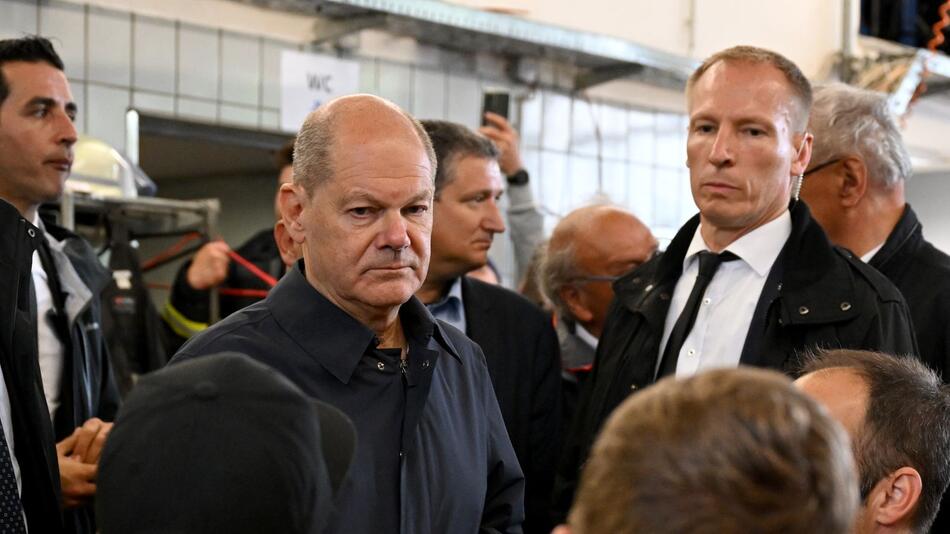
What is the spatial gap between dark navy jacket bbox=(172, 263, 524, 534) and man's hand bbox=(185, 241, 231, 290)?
237 cm

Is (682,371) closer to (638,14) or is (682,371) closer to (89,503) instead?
(89,503)

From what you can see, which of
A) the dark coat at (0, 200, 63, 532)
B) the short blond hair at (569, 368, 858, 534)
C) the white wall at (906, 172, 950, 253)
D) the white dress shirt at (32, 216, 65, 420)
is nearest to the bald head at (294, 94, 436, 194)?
the dark coat at (0, 200, 63, 532)

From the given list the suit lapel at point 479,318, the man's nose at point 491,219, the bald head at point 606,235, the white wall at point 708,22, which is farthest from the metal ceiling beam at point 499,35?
the suit lapel at point 479,318

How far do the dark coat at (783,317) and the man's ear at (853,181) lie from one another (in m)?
0.44

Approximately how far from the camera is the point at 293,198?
1.91 meters

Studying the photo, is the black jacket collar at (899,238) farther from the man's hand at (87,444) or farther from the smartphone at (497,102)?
the smartphone at (497,102)

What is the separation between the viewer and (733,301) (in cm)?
245

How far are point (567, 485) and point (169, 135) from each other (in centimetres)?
332

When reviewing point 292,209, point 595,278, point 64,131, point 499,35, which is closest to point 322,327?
point 292,209

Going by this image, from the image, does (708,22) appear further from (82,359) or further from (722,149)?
(82,359)

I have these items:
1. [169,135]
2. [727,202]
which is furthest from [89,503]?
[169,135]

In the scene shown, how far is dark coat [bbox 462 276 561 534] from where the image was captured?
9.30 feet

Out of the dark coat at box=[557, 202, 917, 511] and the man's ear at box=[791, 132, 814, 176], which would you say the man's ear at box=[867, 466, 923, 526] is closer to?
the dark coat at box=[557, 202, 917, 511]

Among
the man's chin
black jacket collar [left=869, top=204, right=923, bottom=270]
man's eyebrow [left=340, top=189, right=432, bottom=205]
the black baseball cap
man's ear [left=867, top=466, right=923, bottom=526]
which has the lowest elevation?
man's ear [left=867, top=466, right=923, bottom=526]
